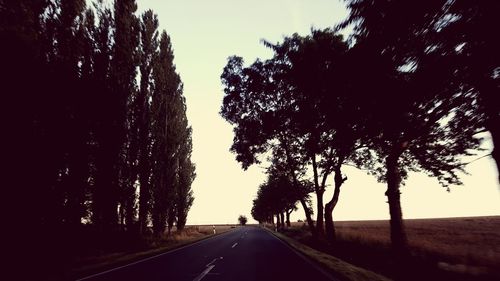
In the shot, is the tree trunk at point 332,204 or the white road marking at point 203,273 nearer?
the white road marking at point 203,273

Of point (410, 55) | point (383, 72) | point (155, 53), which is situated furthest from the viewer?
point (155, 53)

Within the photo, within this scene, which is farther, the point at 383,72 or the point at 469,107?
the point at 469,107

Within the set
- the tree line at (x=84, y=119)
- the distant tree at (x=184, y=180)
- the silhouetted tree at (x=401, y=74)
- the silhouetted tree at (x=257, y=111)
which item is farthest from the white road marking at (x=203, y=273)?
the distant tree at (x=184, y=180)

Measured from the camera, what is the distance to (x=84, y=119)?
52.3 feet

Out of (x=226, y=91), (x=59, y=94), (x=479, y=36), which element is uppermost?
(x=226, y=91)

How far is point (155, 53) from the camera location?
1015 inches

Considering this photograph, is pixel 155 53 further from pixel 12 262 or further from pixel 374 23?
pixel 374 23

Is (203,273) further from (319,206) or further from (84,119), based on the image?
(319,206)

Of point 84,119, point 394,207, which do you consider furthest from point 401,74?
point 84,119

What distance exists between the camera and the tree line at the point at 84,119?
12.2m

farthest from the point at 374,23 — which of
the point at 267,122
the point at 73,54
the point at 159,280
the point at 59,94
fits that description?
the point at 267,122

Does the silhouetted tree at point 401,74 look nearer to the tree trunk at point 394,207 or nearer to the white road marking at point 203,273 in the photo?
the white road marking at point 203,273

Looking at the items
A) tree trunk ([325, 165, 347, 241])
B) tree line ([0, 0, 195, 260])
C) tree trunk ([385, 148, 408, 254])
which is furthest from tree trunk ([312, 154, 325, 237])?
tree line ([0, 0, 195, 260])

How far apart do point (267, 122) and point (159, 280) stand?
16.1 m
